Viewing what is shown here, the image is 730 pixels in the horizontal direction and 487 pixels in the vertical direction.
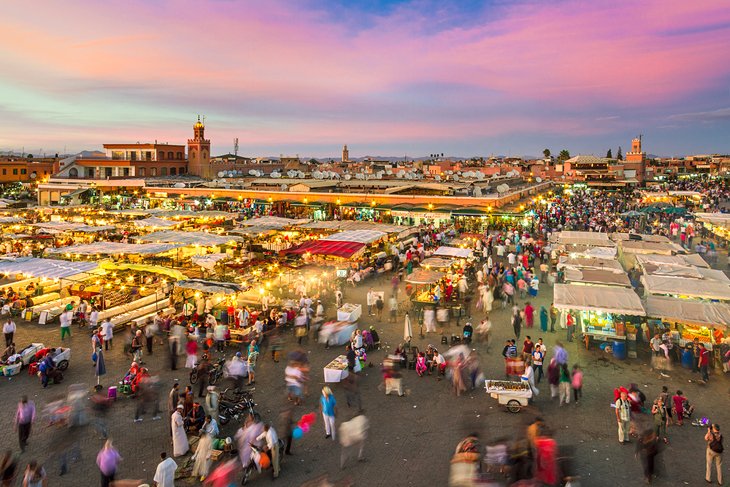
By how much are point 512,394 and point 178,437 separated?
606 cm

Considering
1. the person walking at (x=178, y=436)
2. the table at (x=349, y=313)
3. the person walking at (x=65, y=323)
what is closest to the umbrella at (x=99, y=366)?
the person walking at (x=65, y=323)

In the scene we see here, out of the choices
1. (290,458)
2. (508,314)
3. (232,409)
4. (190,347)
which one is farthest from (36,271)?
(508,314)

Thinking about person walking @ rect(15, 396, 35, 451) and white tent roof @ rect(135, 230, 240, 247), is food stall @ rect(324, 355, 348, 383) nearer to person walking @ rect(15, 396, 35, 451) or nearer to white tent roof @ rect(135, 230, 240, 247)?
person walking @ rect(15, 396, 35, 451)

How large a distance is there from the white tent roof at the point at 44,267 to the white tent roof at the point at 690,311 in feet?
56.3

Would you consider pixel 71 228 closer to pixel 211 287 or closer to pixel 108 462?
pixel 211 287

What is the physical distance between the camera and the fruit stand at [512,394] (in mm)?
9070

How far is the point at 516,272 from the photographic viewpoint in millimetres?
18344

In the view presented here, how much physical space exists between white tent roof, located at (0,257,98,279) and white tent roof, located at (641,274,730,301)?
59.6 feet

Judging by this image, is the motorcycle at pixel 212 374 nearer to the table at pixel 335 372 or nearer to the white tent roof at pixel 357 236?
the table at pixel 335 372

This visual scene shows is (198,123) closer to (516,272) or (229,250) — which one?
(229,250)

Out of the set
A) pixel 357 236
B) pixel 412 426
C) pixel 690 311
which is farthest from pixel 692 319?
pixel 357 236

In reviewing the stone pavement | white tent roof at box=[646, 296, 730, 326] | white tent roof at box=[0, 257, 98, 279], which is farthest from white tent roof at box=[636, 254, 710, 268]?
white tent roof at box=[0, 257, 98, 279]

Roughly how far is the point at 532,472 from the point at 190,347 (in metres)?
7.72

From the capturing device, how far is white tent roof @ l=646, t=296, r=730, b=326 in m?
11.5
